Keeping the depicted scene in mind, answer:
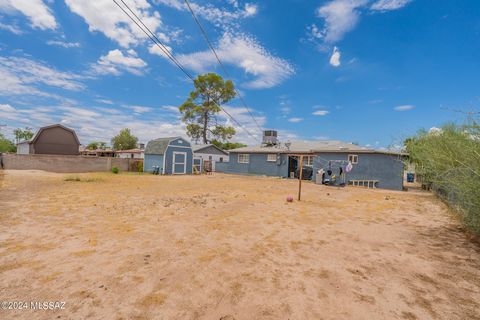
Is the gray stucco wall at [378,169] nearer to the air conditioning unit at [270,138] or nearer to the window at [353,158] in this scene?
the window at [353,158]

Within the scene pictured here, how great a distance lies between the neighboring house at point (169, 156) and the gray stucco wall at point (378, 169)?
562 inches

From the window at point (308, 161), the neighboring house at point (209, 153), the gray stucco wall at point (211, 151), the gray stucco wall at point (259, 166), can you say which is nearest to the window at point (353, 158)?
the window at point (308, 161)

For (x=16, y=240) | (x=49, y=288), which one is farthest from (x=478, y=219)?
(x=16, y=240)

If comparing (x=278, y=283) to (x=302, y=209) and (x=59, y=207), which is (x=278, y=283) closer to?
(x=302, y=209)

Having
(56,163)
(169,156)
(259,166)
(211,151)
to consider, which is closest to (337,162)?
(259,166)

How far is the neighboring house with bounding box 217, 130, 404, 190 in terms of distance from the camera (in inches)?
680

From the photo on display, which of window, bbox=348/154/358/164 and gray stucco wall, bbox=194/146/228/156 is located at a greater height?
gray stucco wall, bbox=194/146/228/156

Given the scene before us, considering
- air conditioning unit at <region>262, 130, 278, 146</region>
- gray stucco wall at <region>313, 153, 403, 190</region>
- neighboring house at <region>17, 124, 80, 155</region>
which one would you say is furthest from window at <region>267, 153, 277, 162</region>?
neighboring house at <region>17, 124, 80, 155</region>

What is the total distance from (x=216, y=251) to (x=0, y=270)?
311 centimetres

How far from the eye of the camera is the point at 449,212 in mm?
8406

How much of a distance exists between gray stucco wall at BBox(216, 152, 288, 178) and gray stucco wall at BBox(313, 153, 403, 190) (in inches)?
204

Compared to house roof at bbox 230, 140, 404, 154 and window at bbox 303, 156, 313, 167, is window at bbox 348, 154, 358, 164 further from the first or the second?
window at bbox 303, 156, 313, 167

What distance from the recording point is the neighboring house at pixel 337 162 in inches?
680

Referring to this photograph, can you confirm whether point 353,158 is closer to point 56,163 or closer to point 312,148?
point 312,148
